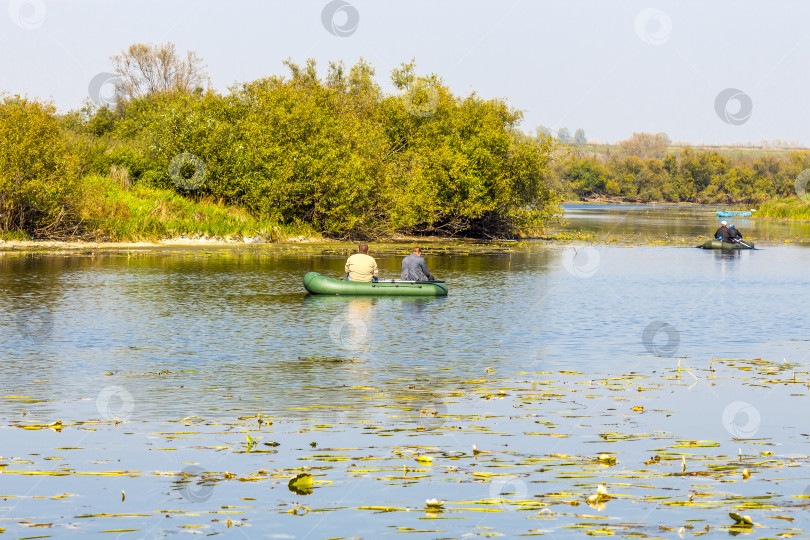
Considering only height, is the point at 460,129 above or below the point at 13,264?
above

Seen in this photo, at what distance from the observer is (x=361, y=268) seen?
29016mm

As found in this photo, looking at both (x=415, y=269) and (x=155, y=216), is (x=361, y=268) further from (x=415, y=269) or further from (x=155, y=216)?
(x=155, y=216)

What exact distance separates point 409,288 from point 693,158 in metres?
180

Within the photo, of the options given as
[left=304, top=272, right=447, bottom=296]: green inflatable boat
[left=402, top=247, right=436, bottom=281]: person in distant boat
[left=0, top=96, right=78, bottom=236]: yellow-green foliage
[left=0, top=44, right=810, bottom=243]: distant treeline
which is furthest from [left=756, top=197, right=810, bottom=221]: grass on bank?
[left=304, top=272, right=447, bottom=296]: green inflatable boat

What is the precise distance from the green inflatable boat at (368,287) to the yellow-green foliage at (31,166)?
22317 mm

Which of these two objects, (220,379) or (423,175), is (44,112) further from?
(220,379)

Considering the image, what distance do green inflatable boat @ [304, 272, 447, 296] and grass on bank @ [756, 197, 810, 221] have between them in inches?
3387

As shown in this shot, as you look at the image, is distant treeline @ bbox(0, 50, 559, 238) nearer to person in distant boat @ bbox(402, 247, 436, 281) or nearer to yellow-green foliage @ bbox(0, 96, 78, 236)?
yellow-green foliage @ bbox(0, 96, 78, 236)

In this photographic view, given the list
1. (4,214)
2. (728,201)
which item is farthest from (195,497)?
(728,201)

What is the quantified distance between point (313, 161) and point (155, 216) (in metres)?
9.51

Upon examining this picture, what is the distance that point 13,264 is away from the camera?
3853 centimetres

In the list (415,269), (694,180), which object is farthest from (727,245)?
(694,180)

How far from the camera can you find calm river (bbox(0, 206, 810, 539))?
862 cm

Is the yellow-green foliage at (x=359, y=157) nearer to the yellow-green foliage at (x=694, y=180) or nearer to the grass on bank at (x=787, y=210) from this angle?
the grass on bank at (x=787, y=210)
